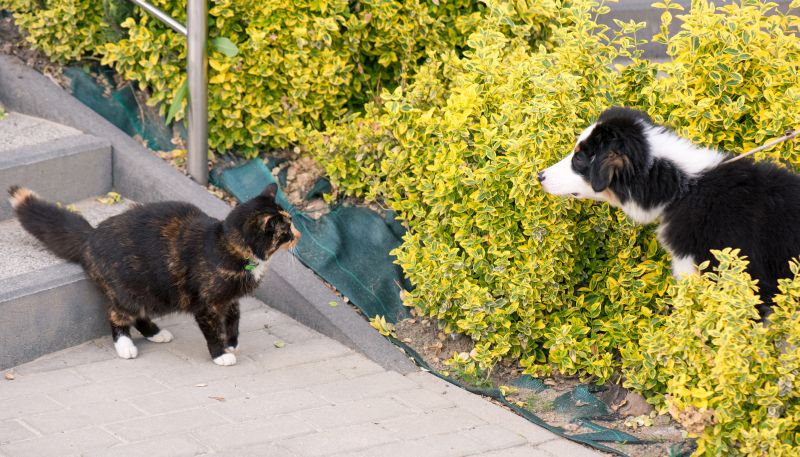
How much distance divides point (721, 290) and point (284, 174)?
9.51 ft

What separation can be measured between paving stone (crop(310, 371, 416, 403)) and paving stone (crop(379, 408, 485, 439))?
0.26 meters

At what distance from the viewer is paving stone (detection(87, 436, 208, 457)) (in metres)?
3.46

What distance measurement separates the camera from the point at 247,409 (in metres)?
3.89

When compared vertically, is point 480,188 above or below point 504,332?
above

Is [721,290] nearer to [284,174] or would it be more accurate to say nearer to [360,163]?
[360,163]

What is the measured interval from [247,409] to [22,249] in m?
1.51

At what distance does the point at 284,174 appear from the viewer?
546 centimetres

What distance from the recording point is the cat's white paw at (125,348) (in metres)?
4.23

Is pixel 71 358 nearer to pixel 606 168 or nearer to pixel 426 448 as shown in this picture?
pixel 426 448

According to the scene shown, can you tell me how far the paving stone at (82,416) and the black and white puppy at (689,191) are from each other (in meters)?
2.02

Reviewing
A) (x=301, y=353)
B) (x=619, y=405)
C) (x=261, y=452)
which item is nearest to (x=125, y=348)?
(x=301, y=353)

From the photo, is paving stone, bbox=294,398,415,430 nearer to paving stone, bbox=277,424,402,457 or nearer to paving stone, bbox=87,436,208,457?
paving stone, bbox=277,424,402,457

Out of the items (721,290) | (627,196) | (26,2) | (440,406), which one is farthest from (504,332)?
(26,2)

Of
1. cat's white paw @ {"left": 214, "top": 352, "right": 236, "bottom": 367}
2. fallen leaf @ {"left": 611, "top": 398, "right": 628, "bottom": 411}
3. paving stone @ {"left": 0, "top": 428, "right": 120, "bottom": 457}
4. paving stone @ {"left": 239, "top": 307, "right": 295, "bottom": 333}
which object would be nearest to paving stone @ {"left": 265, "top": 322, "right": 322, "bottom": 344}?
paving stone @ {"left": 239, "top": 307, "right": 295, "bottom": 333}
